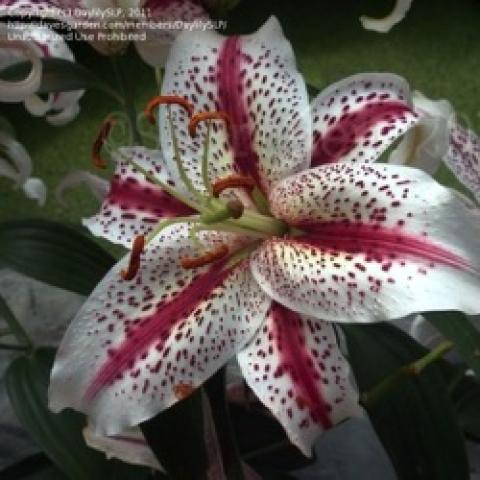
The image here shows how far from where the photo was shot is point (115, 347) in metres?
0.40

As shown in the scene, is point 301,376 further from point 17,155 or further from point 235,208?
point 17,155

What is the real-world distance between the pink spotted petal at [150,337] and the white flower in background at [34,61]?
4.3 inches

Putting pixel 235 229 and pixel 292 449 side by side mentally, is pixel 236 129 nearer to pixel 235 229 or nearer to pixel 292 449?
pixel 235 229

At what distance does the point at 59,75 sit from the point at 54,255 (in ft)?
0.34

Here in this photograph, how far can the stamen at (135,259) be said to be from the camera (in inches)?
15.2

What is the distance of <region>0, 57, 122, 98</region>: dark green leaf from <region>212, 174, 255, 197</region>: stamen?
160 millimetres

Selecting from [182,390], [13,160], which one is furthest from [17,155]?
[182,390]

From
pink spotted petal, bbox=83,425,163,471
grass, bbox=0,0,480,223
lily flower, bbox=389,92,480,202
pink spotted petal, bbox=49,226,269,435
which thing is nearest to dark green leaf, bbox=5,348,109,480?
pink spotted petal, bbox=83,425,163,471

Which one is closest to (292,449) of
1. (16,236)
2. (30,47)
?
(16,236)

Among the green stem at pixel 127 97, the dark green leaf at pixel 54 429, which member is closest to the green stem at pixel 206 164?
the green stem at pixel 127 97

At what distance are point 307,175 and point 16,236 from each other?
0.22 metres

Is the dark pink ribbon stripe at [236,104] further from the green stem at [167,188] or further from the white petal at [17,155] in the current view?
the white petal at [17,155]

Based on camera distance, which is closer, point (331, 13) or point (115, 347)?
point (115, 347)

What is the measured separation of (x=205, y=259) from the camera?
400mm
